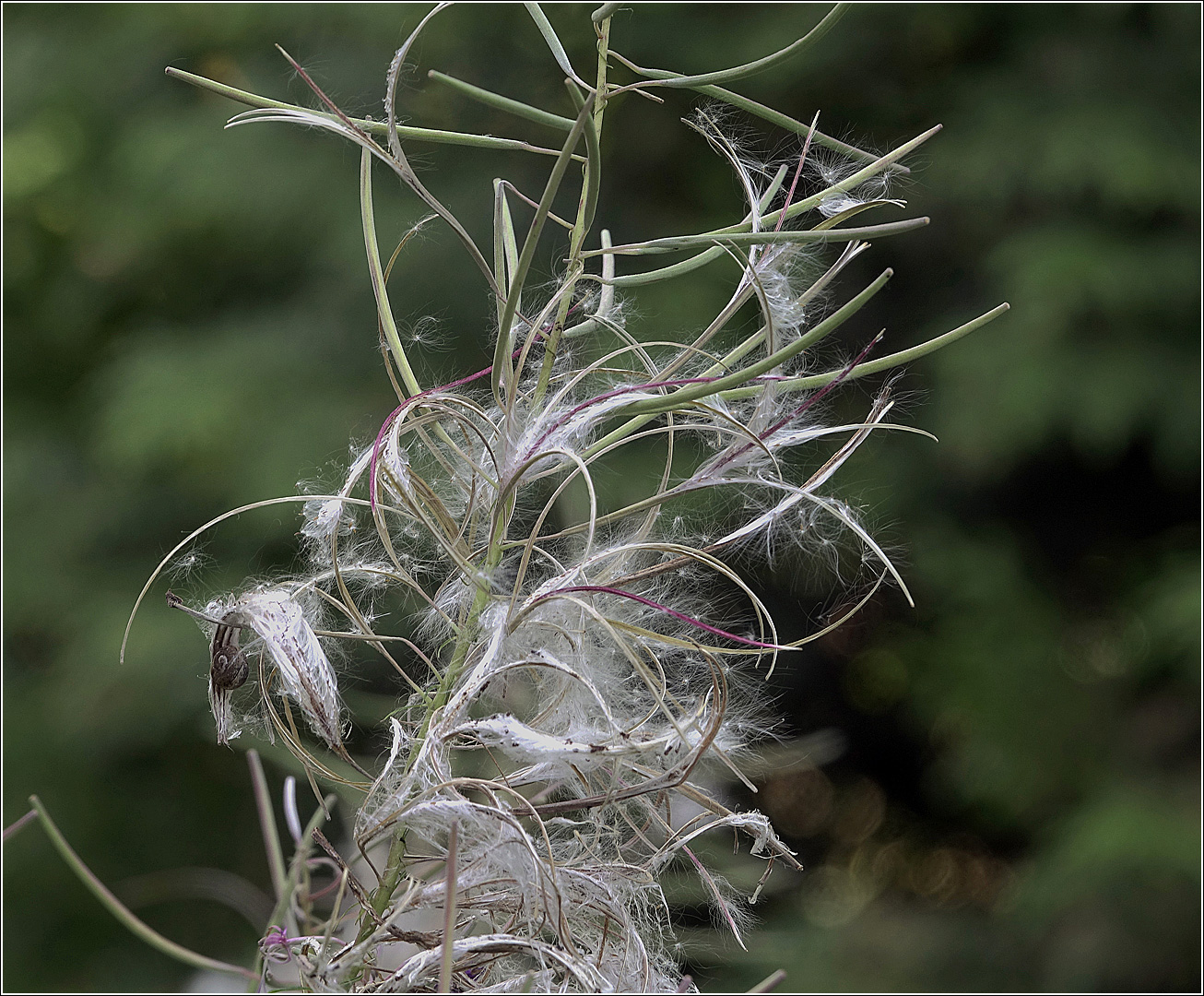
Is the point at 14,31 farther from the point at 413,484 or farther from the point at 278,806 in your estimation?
the point at 413,484

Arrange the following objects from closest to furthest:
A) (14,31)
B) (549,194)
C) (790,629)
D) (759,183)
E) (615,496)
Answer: (549,194), (759,183), (615,496), (790,629), (14,31)

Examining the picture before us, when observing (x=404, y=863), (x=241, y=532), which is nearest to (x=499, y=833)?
(x=404, y=863)

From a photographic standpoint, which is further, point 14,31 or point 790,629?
point 14,31

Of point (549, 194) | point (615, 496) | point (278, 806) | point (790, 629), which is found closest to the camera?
point (549, 194)

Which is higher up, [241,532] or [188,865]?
[241,532]

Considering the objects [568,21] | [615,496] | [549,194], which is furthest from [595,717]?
[568,21]

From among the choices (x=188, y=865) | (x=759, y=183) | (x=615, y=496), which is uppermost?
(x=759, y=183)
